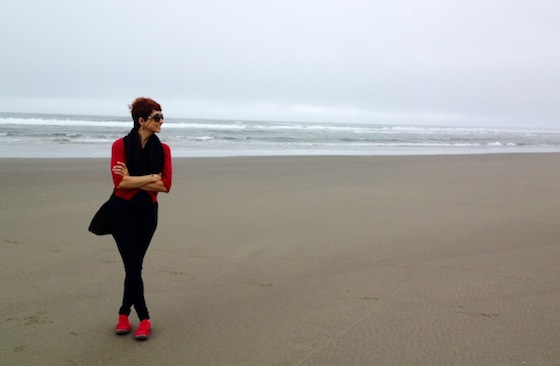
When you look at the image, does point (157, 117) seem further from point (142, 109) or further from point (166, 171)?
point (166, 171)

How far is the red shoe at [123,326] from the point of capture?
3525mm

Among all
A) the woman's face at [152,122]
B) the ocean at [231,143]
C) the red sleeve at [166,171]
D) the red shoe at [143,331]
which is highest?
the woman's face at [152,122]

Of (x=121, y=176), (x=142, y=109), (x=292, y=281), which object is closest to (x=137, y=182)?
(x=121, y=176)

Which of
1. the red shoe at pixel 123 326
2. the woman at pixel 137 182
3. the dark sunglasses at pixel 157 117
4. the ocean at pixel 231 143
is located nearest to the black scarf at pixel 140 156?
the woman at pixel 137 182

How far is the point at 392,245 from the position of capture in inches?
241

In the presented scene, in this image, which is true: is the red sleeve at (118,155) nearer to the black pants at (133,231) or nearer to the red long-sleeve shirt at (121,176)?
the red long-sleeve shirt at (121,176)

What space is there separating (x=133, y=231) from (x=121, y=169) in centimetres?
45

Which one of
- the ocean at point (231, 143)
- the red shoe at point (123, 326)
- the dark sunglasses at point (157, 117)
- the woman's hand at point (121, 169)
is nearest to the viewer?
the woman's hand at point (121, 169)

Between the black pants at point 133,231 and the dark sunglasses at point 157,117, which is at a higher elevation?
the dark sunglasses at point 157,117

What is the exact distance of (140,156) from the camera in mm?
3354

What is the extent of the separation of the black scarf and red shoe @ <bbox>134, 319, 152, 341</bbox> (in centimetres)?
110

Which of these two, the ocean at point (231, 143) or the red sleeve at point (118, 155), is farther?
the ocean at point (231, 143)

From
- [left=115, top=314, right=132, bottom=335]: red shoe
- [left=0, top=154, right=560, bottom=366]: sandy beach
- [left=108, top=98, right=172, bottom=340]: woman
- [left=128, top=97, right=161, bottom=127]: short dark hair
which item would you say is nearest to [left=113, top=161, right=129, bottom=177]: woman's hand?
[left=108, top=98, right=172, bottom=340]: woman

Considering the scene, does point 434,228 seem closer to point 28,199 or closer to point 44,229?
point 44,229
